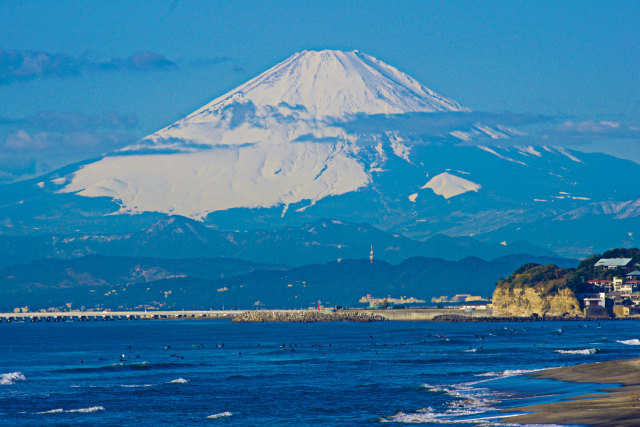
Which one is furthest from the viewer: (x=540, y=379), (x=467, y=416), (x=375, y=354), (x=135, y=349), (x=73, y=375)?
(x=135, y=349)

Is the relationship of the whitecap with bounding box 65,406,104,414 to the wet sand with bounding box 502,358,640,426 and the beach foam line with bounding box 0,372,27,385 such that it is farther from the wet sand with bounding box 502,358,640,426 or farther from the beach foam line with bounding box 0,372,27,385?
the wet sand with bounding box 502,358,640,426

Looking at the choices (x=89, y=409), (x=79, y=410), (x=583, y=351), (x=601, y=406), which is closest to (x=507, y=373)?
(x=583, y=351)

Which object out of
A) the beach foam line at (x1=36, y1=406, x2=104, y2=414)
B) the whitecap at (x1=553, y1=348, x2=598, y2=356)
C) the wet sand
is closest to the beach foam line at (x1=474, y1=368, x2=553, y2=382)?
the wet sand

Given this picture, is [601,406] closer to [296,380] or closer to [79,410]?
[296,380]

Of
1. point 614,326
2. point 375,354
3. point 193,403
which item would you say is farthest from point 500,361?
point 614,326

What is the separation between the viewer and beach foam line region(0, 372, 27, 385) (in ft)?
292

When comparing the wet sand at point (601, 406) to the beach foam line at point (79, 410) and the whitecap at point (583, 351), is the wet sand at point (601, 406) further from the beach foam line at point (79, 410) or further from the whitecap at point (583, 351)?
the beach foam line at point (79, 410)

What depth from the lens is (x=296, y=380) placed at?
289 feet

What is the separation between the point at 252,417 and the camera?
67062mm

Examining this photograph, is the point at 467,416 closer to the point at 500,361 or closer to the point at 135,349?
the point at 500,361

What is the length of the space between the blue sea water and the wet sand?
6.62 ft

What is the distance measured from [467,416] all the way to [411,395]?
12.6 meters

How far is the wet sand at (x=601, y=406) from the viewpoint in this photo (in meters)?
57.2

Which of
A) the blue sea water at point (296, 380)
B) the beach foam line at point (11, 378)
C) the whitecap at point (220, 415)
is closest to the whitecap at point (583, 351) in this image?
the blue sea water at point (296, 380)
